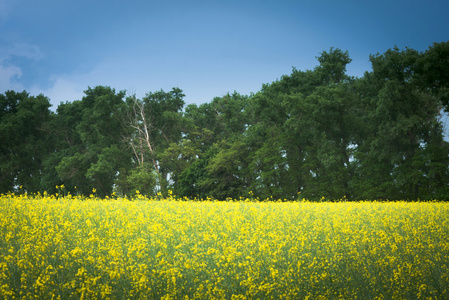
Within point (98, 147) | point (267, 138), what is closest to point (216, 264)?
point (267, 138)

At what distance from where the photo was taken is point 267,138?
3522 centimetres

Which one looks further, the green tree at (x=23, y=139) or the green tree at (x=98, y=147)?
the green tree at (x=23, y=139)

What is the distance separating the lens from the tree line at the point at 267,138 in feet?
85.6

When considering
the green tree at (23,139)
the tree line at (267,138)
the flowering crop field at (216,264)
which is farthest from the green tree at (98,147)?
the flowering crop field at (216,264)

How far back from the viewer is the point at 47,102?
4525 cm

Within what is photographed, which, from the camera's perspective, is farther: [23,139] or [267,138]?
[23,139]

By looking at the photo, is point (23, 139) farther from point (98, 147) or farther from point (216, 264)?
point (216, 264)

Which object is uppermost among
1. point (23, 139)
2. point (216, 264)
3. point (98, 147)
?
point (23, 139)

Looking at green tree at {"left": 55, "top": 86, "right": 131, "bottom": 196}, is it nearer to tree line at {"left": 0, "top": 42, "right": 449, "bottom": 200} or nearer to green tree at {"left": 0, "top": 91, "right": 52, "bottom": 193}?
tree line at {"left": 0, "top": 42, "right": 449, "bottom": 200}

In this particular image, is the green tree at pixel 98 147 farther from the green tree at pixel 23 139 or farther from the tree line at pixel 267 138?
the green tree at pixel 23 139

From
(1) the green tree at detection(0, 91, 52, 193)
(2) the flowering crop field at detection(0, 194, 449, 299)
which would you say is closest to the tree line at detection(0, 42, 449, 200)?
(1) the green tree at detection(0, 91, 52, 193)

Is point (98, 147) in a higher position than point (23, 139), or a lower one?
lower

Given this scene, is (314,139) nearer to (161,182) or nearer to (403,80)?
(403,80)

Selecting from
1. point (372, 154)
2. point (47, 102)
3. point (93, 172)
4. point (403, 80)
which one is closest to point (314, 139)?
point (372, 154)
